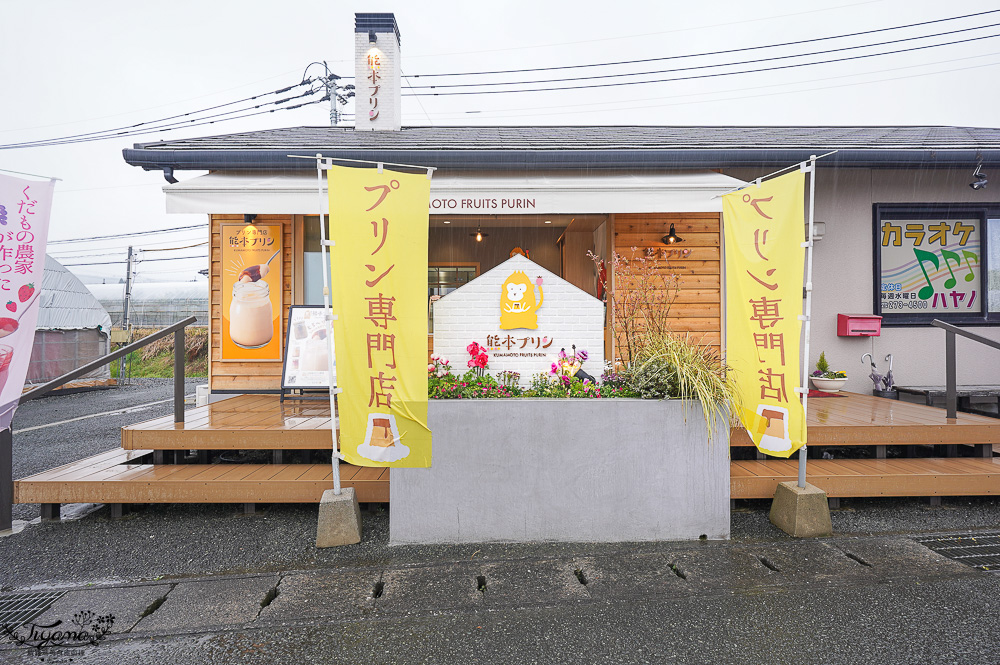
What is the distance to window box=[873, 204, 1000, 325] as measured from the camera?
6.62 m

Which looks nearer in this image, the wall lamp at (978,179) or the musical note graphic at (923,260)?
the wall lamp at (978,179)

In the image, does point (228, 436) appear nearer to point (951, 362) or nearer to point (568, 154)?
point (568, 154)

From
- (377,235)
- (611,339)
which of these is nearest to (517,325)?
(377,235)

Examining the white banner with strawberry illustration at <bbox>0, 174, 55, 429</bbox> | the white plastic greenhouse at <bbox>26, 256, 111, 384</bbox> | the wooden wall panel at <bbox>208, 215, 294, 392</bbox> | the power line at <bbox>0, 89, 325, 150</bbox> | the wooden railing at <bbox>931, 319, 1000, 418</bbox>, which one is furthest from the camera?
the power line at <bbox>0, 89, 325, 150</bbox>

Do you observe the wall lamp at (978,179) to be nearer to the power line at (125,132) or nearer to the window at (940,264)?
the window at (940,264)

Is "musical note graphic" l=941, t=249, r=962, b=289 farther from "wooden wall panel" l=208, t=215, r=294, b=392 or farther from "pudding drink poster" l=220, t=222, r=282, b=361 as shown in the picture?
"pudding drink poster" l=220, t=222, r=282, b=361

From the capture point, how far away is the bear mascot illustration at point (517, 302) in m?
3.97

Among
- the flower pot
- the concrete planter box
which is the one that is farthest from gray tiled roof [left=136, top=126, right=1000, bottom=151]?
the concrete planter box

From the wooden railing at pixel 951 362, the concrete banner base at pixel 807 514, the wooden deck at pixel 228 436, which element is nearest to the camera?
the concrete banner base at pixel 807 514

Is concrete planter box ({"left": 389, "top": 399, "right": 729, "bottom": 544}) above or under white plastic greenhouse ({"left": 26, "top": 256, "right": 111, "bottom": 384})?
under

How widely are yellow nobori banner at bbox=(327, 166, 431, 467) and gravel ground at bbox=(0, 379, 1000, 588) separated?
30.7 inches

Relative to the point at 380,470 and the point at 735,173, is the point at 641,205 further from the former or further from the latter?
the point at 380,470

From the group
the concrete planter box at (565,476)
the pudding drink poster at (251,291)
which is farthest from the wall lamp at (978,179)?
the pudding drink poster at (251,291)

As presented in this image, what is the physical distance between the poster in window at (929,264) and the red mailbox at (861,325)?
562 mm
